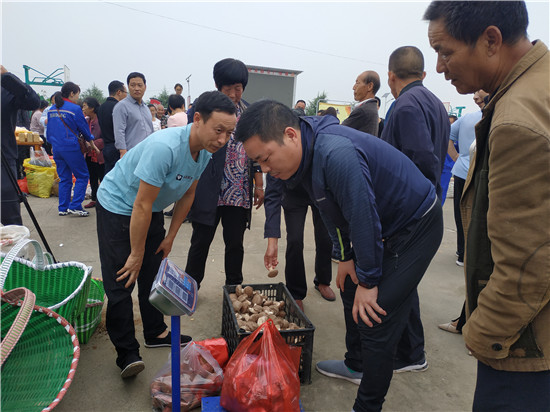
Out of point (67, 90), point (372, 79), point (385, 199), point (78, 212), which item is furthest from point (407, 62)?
point (67, 90)

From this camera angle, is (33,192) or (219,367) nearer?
(219,367)

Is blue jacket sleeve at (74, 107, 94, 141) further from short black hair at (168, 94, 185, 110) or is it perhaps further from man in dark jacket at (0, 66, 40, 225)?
man in dark jacket at (0, 66, 40, 225)

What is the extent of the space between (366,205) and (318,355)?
1.53 metres

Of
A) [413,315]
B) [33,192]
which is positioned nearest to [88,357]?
[413,315]

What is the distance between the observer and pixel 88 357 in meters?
2.25

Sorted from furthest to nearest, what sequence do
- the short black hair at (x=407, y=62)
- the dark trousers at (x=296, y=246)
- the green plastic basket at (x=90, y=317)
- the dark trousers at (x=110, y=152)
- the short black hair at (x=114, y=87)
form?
the short black hair at (x=114, y=87) → the dark trousers at (x=110, y=152) → the dark trousers at (x=296, y=246) → the short black hair at (x=407, y=62) → the green plastic basket at (x=90, y=317)

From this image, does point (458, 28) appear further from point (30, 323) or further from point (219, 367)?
point (30, 323)

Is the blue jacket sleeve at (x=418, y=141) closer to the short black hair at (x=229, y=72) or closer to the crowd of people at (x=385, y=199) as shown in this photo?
the crowd of people at (x=385, y=199)

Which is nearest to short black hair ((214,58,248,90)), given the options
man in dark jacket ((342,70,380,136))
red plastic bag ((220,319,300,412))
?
man in dark jacket ((342,70,380,136))

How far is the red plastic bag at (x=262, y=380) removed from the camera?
1639 mm

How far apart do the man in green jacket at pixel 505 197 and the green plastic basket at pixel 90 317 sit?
7.32 feet

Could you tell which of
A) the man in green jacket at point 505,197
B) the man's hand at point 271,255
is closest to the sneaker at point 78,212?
the man's hand at point 271,255

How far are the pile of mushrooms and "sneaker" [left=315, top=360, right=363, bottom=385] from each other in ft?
0.98

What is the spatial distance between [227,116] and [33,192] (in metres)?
6.29
